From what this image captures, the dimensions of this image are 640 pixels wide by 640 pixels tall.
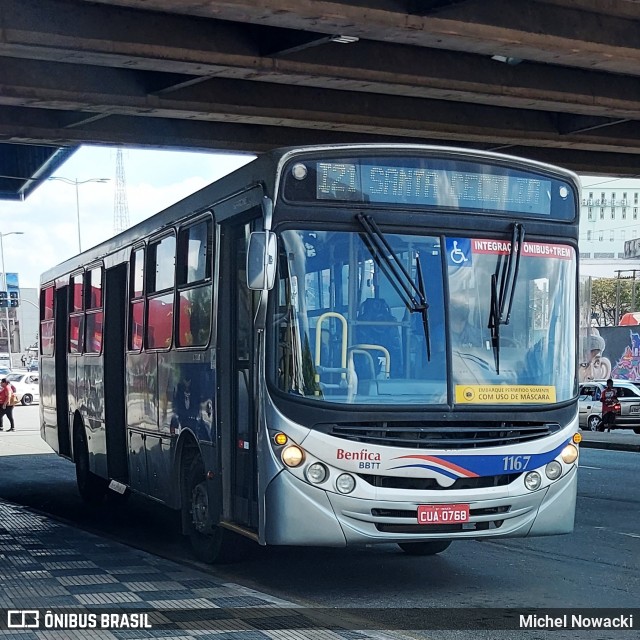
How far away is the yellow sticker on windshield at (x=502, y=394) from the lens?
8312 mm

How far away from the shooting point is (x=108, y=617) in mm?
6996

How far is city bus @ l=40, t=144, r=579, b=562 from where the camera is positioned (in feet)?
26.6

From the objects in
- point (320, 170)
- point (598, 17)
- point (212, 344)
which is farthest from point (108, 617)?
point (598, 17)

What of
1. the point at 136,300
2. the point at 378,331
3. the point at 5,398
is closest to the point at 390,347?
the point at 378,331

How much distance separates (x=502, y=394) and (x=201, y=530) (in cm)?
310

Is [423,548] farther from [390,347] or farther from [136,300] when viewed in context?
[136,300]

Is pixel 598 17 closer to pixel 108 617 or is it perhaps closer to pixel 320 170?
pixel 320 170

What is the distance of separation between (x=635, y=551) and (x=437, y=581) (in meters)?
2.67

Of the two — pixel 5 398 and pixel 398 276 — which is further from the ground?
pixel 398 276

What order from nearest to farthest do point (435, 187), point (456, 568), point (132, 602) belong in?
point (132, 602) → point (435, 187) → point (456, 568)

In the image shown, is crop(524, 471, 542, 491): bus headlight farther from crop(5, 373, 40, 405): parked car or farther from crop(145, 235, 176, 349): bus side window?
crop(5, 373, 40, 405): parked car

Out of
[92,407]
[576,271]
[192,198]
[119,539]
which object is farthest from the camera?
[92,407]

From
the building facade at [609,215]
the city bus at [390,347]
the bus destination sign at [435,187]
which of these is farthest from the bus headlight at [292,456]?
the building facade at [609,215]

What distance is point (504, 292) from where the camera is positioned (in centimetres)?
852
